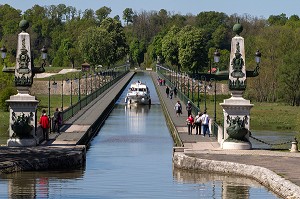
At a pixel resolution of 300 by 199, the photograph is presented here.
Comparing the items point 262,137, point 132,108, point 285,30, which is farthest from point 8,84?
point 262,137

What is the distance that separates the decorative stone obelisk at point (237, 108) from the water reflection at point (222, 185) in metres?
4.43

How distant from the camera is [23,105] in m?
42.4

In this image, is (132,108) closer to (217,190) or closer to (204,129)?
(204,129)

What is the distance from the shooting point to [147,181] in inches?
1395

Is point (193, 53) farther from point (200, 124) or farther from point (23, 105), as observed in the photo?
point (23, 105)

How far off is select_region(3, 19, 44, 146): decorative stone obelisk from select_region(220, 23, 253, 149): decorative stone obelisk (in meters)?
8.27

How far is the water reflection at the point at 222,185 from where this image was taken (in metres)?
31.9

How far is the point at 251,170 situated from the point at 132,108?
5562 cm

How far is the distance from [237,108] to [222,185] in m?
8.72

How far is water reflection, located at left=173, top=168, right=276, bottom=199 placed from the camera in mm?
31875

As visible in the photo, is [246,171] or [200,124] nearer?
[246,171]

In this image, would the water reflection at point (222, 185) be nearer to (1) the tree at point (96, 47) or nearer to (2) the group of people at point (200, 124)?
(2) the group of people at point (200, 124)

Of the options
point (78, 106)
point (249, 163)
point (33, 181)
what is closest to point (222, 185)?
point (249, 163)

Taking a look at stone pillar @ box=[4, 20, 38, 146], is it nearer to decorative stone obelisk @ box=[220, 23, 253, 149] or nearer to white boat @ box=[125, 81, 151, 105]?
decorative stone obelisk @ box=[220, 23, 253, 149]
